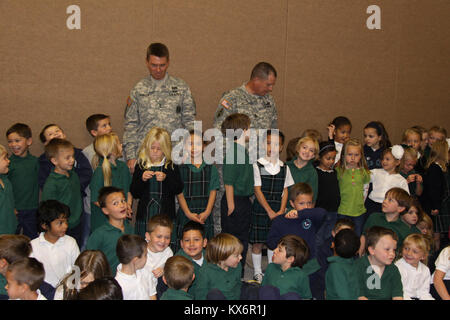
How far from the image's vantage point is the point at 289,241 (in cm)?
352

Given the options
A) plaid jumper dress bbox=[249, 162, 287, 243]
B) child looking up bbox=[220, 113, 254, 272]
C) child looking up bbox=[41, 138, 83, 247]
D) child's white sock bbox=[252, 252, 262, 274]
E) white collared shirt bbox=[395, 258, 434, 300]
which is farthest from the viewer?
child's white sock bbox=[252, 252, 262, 274]

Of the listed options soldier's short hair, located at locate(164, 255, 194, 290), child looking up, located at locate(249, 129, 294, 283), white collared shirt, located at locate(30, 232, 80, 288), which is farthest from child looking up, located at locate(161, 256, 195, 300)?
child looking up, located at locate(249, 129, 294, 283)

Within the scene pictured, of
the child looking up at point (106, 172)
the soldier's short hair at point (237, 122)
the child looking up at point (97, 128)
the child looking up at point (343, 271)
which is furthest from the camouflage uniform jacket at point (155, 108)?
the child looking up at point (343, 271)

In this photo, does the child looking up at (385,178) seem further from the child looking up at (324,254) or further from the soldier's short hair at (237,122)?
the soldier's short hair at (237,122)

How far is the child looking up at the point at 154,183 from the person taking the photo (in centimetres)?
430

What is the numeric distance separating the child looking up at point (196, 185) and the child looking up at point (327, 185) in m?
1.04

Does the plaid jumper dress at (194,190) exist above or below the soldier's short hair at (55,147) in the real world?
below

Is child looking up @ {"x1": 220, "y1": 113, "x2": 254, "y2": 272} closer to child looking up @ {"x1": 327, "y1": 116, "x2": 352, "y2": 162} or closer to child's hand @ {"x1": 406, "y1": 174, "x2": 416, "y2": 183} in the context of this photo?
child looking up @ {"x1": 327, "y1": 116, "x2": 352, "y2": 162}

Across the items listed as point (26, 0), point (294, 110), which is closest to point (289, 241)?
point (294, 110)

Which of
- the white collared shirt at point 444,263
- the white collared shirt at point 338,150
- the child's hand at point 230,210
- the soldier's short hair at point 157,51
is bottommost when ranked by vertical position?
the white collared shirt at point 444,263

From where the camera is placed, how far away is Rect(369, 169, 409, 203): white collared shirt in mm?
4934

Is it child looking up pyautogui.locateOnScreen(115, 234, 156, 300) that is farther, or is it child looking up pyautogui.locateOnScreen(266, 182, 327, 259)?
child looking up pyautogui.locateOnScreen(266, 182, 327, 259)

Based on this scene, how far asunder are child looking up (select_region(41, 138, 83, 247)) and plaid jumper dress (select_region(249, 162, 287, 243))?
163cm

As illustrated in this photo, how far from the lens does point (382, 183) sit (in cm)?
498
